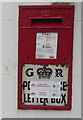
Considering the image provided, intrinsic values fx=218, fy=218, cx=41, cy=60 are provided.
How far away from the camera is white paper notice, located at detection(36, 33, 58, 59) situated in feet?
5.05

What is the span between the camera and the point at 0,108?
5.45ft

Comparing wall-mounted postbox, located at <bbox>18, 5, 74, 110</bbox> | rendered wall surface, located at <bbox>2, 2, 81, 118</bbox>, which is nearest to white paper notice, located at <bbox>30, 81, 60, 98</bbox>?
wall-mounted postbox, located at <bbox>18, 5, 74, 110</bbox>

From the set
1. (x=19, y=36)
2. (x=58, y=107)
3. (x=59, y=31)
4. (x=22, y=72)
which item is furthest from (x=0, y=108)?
(x=59, y=31)

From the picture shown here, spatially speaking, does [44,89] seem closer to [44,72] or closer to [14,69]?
[44,72]

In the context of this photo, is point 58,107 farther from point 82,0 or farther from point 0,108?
point 82,0

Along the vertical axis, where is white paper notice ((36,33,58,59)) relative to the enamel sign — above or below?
above

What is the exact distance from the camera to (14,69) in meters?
1.61

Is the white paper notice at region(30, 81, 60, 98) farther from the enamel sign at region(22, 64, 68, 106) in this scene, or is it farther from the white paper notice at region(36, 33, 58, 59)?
the white paper notice at region(36, 33, 58, 59)

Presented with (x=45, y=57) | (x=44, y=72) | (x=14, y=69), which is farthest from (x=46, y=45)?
(x=14, y=69)

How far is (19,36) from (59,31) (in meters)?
0.29

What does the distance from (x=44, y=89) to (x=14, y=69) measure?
266mm

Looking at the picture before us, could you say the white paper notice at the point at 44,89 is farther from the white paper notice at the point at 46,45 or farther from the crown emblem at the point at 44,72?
the white paper notice at the point at 46,45

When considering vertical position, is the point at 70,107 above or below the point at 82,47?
below

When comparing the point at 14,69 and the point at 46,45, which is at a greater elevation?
the point at 46,45
